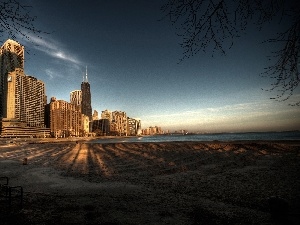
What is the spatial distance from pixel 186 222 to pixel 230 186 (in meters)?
7.54

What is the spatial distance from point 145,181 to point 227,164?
10642 mm

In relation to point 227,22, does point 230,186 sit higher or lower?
lower

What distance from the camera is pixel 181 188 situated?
619 inches

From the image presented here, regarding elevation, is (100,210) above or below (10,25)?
below

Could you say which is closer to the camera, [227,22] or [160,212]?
[227,22]

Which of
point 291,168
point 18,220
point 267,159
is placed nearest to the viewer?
point 18,220

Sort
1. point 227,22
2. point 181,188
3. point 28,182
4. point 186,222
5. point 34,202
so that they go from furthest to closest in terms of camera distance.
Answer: point 28,182
point 181,188
point 34,202
point 186,222
point 227,22

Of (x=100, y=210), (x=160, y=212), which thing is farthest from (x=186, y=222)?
(x=100, y=210)

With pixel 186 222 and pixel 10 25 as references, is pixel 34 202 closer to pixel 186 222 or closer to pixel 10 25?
pixel 186 222

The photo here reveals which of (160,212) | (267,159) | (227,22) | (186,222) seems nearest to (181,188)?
(160,212)

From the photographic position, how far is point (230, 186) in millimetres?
15984

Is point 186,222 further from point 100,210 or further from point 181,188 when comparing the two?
point 181,188

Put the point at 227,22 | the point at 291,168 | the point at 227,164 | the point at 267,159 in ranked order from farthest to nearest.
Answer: the point at 267,159 → the point at 227,164 → the point at 291,168 → the point at 227,22

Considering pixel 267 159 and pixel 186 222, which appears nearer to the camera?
pixel 186 222
